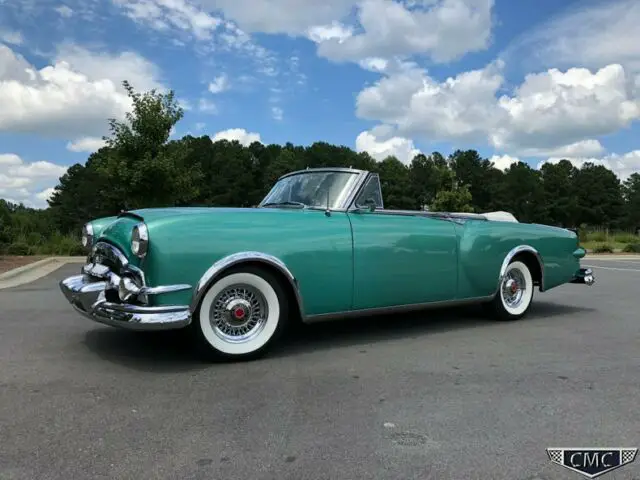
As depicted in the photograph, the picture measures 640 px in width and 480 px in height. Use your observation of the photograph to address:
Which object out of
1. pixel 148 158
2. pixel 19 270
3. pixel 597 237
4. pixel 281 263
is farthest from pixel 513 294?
pixel 597 237

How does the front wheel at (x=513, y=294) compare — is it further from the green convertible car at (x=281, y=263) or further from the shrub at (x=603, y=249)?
the shrub at (x=603, y=249)

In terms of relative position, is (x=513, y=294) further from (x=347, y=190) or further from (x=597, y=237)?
(x=597, y=237)

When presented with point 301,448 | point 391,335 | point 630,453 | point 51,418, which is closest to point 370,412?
point 301,448

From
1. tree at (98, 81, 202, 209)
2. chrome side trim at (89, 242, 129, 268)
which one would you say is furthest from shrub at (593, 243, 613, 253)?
chrome side trim at (89, 242, 129, 268)

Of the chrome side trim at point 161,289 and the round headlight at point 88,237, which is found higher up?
the round headlight at point 88,237

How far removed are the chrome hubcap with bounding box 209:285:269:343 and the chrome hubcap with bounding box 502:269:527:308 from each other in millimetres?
3055

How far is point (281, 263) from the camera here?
441 centimetres

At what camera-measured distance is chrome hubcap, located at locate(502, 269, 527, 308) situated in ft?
20.7

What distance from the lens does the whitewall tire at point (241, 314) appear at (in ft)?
13.9

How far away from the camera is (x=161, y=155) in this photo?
1817 cm

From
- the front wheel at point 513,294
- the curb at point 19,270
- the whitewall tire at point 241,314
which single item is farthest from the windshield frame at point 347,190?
the curb at point 19,270

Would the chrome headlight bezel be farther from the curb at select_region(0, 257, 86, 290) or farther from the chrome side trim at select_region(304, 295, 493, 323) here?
the curb at select_region(0, 257, 86, 290)

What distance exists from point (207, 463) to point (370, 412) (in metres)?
1.06

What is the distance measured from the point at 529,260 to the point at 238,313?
12.2ft
